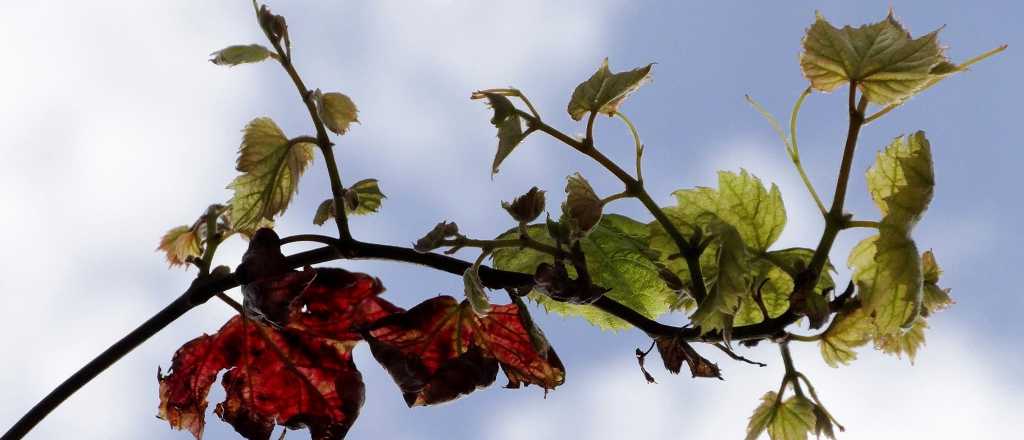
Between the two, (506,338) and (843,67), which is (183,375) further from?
(843,67)

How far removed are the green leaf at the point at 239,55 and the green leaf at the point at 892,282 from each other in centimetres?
59

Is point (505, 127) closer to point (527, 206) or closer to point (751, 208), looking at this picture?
point (527, 206)

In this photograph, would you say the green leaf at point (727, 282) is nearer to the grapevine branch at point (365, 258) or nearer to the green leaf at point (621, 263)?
the grapevine branch at point (365, 258)

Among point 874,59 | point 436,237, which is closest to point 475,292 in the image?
point 436,237

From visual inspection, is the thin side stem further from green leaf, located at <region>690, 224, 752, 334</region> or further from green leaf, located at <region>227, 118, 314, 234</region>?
green leaf, located at <region>690, 224, 752, 334</region>

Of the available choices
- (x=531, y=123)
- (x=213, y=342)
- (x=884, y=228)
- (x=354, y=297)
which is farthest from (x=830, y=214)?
(x=213, y=342)

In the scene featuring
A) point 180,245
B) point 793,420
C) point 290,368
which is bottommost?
point 793,420

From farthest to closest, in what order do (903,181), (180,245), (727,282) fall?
(180,245) → (903,181) → (727,282)

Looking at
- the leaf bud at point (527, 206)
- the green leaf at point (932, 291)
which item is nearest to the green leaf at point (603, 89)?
the leaf bud at point (527, 206)

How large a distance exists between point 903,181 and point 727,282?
9.2 inches

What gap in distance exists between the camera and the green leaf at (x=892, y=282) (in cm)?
76

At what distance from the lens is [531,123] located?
0.83 meters

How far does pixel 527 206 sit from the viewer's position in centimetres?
79

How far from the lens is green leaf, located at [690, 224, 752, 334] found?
0.73 m
